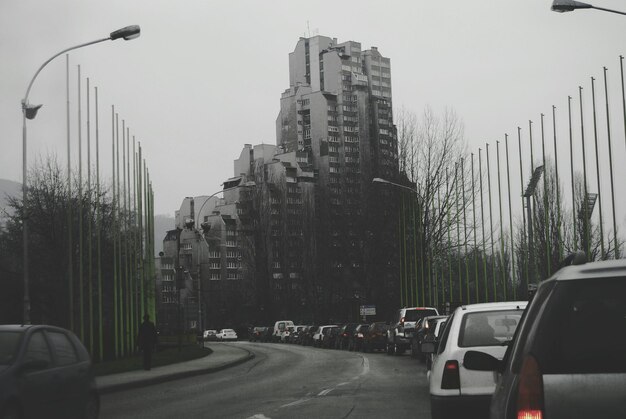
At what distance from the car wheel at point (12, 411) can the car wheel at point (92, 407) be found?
1.99m

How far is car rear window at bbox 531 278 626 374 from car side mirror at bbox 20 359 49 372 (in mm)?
8197

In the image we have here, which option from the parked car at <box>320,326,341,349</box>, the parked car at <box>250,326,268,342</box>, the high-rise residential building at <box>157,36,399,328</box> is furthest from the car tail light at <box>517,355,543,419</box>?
the parked car at <box>250,326,268,342</box>

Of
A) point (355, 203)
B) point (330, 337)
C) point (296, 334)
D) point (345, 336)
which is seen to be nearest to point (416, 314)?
point (345, 336)

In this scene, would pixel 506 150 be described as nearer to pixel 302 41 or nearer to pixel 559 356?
pixel 559 356

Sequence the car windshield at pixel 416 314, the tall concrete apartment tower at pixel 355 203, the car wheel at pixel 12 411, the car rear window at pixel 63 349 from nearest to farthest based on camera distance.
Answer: the car wheel at pixel 12 411, the car rear window at pixel 63 349, the car windshield at pixel 416 314, the tall concrete apartment tower at pixel 355 203

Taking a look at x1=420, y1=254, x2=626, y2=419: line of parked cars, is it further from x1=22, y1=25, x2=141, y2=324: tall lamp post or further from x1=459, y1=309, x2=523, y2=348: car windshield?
x1=22, y1=25, x2=141, y2=324: tall lamp post

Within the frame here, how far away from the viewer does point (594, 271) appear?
15.7ft

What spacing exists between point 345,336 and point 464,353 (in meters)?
52.8

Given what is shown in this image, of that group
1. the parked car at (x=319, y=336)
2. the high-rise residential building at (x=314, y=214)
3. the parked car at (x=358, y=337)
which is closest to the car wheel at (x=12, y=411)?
the high-rise residential building at (x=314, y=214)

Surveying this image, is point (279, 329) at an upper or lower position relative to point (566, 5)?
lower

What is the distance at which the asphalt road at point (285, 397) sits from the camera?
16344mm

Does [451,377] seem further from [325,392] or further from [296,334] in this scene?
[296,334]

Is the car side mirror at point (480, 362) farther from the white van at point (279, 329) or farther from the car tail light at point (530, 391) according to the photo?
the white van at point (279, 329)

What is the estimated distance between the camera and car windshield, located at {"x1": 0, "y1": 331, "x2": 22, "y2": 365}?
11.7 metres
